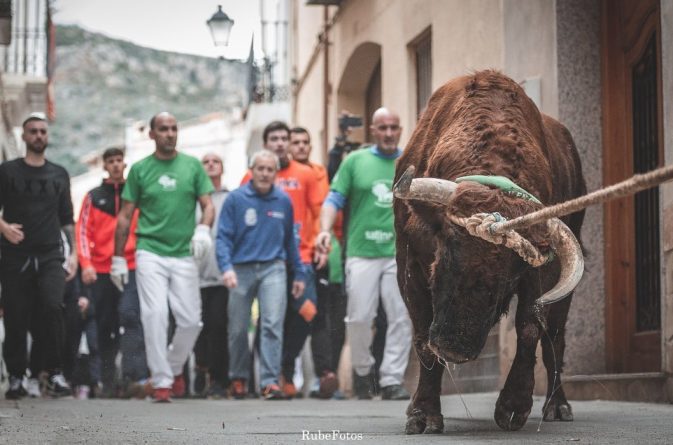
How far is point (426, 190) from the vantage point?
652 cm

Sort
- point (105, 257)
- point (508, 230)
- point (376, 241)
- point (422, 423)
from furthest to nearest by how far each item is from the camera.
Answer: point (105, 257)
point (376, 241)
point (422, 423)
point (508, 230)

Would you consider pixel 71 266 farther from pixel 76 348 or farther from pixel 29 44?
pixel 29 44

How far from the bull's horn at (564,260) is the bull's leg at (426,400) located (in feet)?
3.45

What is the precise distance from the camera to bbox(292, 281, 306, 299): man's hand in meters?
12.2

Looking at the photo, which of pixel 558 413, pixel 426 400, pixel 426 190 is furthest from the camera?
pixel 558 413

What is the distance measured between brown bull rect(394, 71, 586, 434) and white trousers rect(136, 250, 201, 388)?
3626 millimetres

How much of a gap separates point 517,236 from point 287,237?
6.09 m

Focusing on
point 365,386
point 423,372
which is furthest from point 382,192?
point 423,372

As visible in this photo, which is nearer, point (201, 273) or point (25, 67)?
point (201, 273)

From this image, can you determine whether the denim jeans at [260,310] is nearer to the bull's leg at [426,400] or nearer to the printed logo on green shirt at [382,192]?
the printed logo on green shirt at [382,192]

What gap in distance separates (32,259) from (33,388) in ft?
3.45

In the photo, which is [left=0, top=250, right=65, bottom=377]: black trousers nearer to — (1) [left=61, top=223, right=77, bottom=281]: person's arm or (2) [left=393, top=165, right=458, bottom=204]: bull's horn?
(1) [left=61, top=223, right=77, bottom=281]: person's arm

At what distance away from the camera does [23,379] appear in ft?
37.1

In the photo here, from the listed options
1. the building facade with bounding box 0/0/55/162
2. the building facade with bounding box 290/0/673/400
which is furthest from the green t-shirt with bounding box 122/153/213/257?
the building facade with bounding box 0/0/55/162
